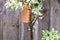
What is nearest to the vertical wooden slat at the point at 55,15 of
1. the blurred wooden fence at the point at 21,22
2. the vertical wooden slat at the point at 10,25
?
the blurred wooden fence at the point at 21,22

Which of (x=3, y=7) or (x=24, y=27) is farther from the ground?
(x=3, y=7)

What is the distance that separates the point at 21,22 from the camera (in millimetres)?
1865

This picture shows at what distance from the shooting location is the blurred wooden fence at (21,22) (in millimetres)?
1857

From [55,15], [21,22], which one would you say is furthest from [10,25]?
[55,15]

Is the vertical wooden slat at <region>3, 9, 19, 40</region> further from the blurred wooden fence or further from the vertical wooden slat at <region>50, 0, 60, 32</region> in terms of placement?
the vertical wooden slat at <region>50, 0, 60, 32</region>

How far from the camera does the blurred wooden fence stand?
186 centimetres

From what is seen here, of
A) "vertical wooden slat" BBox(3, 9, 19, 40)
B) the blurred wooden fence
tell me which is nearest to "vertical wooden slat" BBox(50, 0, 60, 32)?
the blurred wooden fence

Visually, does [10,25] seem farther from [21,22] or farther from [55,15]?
[55,15]

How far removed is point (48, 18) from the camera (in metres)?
1.87

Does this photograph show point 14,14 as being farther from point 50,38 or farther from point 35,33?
point 50,38

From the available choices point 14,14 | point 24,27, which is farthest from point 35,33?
point 14,14

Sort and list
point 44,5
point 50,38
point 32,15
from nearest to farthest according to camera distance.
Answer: point 50,38, point 32,15, point 44,5

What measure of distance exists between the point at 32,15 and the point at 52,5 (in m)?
0.38

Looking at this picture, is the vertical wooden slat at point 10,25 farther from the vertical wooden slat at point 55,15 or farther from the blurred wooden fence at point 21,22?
the vertical wooden slat at point 55,15
